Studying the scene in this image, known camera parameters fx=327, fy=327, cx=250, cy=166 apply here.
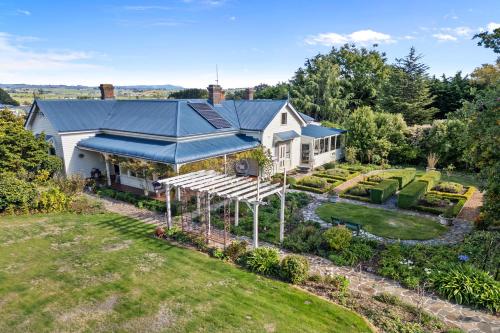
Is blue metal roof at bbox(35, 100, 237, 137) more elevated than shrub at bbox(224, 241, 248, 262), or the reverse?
blue metal roof at bbox(35, 100, 237, 137)

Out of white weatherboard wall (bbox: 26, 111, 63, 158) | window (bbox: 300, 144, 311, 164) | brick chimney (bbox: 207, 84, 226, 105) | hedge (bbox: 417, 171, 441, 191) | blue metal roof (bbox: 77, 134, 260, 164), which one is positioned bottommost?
hedge (bbox: 417, 171, 441, 191)

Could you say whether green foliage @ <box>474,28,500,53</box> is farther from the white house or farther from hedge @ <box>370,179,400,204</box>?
the white house

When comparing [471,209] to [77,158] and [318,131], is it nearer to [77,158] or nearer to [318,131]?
[318,131]

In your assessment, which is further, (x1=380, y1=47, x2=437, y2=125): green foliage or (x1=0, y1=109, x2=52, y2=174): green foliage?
(x1=380, y1=47, x2=437, y2=125): green foliage

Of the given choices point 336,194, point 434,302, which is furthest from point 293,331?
point 336,194

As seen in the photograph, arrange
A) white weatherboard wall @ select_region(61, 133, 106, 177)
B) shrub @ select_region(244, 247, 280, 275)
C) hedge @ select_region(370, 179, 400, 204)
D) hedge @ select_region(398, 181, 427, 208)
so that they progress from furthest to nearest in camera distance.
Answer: white weatherboard wall @ select_region(61, 133, 106, 177)
hedge @ select_region(370, 179, 400, 204)
hedge @ select_region(398, 181, 427, 208)
shrub @ select_region(244, 247, 280, 275)

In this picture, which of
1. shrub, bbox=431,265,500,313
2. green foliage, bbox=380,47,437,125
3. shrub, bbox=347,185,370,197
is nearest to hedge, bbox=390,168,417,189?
shrub, bbox=347,185,370,197

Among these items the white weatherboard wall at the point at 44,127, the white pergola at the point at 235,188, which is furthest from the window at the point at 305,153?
the white weatherboard wall at the point at 44,127

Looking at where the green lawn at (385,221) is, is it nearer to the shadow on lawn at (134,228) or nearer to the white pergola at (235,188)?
the white pergola at (235,188)

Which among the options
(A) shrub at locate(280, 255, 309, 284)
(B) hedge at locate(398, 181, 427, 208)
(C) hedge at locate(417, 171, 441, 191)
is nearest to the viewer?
(A) shrub at locate(280, 255, 309, 284)
